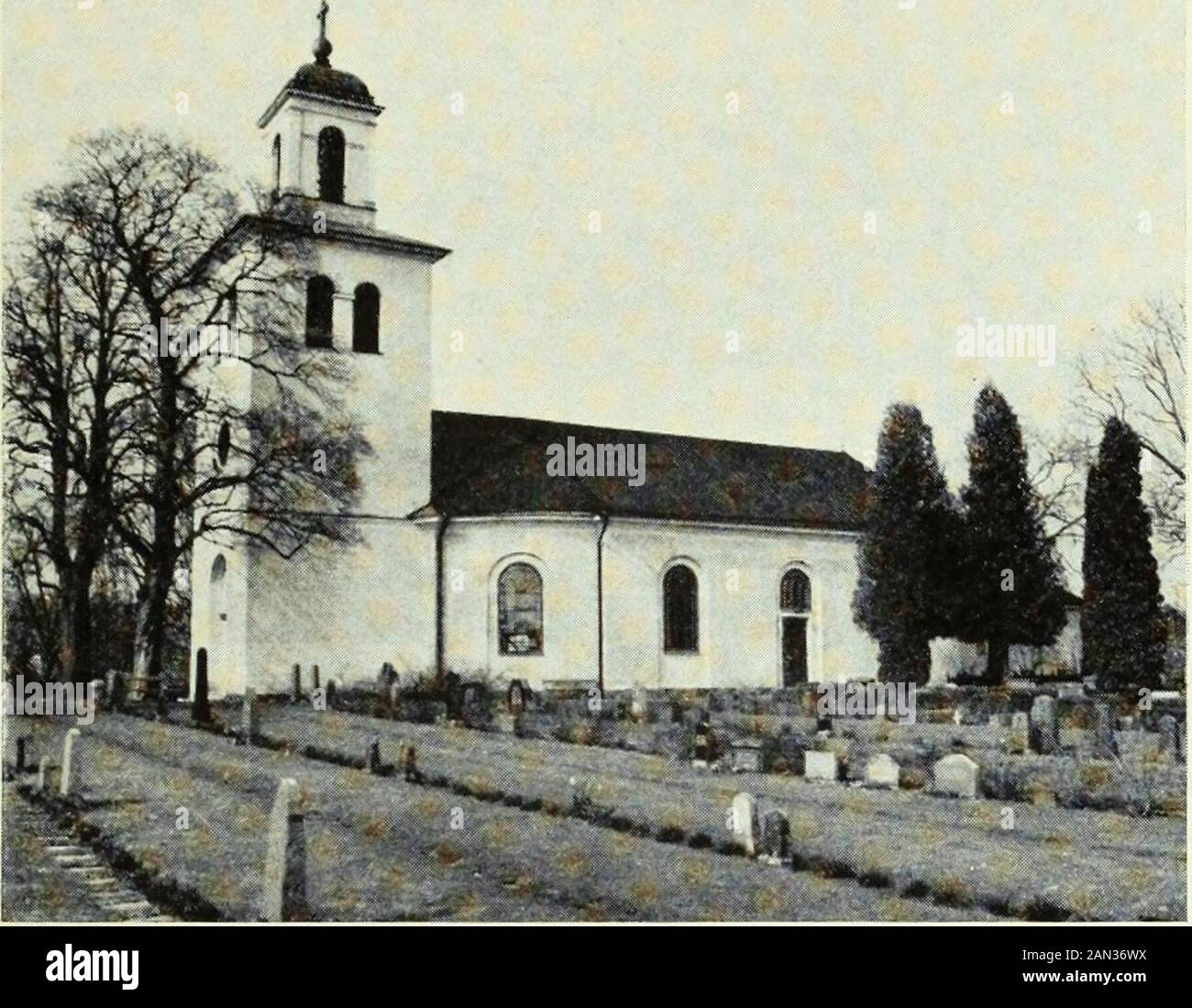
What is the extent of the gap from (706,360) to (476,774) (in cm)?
570

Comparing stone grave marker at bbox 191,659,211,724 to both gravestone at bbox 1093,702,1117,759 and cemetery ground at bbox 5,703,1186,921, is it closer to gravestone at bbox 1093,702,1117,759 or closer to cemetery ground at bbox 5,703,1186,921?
cemetery ground at bbox 5,703,1186,921

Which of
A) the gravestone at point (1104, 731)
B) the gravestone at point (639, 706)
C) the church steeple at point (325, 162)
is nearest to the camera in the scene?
the gravestone at point (1104, 731)

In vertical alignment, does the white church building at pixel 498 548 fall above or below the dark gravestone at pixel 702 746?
above

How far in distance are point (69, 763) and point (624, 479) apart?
15.1 meters

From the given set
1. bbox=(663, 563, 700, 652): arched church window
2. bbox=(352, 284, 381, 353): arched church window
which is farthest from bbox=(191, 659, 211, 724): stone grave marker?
bbox=(663, 563, 700, 652): arched church window

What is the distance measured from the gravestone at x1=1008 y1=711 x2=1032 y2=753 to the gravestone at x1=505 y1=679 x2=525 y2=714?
23.9 ft

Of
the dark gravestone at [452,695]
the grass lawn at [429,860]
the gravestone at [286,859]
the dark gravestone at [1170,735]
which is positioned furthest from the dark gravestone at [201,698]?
the dark gravestone at [1170,735]

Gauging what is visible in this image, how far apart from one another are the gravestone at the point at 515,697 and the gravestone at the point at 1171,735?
9124 millimetres

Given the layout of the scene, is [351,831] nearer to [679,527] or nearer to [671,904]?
[671,904]

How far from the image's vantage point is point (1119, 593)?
60.8 feet

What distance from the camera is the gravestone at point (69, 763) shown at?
11062 mm

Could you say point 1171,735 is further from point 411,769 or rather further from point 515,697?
point 515,697

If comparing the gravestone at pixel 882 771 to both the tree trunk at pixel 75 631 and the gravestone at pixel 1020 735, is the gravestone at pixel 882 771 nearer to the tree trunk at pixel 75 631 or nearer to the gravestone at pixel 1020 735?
the gravestone at pixel 1020 735

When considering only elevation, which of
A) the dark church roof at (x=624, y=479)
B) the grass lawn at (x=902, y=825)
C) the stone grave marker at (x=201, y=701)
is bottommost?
the grass lawn at (x=902, y=825)
